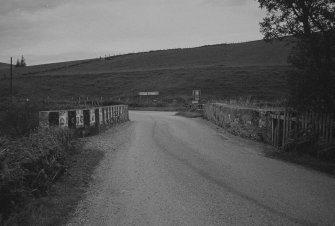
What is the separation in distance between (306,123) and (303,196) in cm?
484

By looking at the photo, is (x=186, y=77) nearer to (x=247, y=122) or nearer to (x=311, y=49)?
(x=247, y=122)

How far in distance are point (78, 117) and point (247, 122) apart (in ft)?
22.0

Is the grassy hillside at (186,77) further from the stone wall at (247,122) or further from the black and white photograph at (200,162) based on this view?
the black and white photograph at (200,162)

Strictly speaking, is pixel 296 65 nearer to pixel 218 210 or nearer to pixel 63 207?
pixel 218 210

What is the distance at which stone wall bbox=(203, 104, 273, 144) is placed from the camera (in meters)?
14.0

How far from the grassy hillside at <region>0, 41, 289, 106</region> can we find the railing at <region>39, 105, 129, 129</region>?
117ft

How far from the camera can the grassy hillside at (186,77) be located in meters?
60.5

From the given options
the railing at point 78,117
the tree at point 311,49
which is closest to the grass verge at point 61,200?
the railing at point 78,117

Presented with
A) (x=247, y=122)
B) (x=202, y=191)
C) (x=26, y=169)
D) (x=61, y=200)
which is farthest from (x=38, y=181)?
(x=247, y=122)

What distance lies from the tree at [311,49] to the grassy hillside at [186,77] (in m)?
39.7

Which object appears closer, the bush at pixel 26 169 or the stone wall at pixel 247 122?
the bush at pixel 26 169

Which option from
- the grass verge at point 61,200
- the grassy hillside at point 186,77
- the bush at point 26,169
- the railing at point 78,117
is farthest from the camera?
the grassy hillside at point 186,77

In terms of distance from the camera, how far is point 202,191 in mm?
7082

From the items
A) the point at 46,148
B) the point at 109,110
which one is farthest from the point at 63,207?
the point at 109,110
